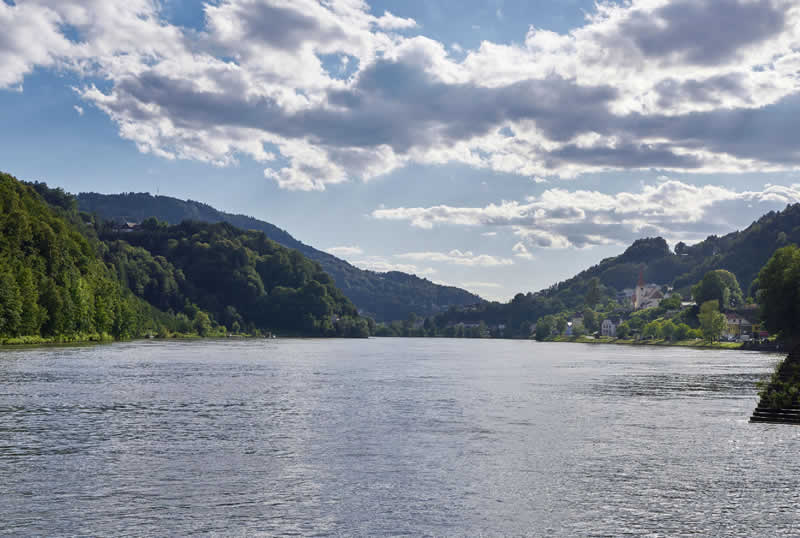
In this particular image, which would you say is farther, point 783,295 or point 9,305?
point 783,295

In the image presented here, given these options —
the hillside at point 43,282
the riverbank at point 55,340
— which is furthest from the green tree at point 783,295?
the riverbank at point 55,340

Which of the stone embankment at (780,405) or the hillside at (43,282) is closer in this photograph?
the stone embankment at (780,405)

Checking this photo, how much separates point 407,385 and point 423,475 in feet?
161

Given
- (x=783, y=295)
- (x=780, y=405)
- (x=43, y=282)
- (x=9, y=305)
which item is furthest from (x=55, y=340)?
(x=783, y=295)

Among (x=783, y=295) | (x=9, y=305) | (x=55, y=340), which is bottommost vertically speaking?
(x=55, y=340)

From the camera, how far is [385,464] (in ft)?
114

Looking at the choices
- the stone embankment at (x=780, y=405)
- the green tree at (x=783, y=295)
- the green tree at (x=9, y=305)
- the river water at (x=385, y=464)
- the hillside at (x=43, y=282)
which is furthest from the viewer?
the green tree at (x=783, y=295)

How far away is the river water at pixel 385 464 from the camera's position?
2498cm

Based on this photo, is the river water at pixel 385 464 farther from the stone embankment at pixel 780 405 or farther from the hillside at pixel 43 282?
the hillside at pixel 43 282

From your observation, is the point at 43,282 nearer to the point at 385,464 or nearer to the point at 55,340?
the point at 55,340

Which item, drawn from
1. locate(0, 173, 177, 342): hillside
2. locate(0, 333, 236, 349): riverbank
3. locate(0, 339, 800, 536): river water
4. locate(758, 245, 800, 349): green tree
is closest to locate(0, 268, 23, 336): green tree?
locate(0, 173, 177, 342): hillside

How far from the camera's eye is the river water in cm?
2498

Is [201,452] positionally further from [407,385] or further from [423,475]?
[407,385]

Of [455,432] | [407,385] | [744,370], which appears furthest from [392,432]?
[744,370]
